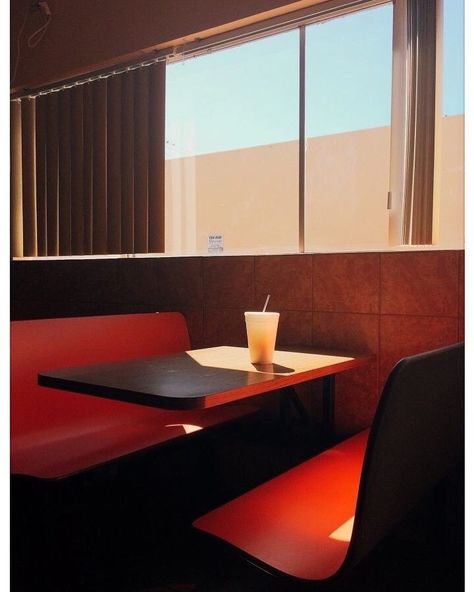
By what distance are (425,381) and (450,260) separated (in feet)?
4.45

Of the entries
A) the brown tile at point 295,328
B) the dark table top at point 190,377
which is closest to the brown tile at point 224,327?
the brown tile at point 295,328

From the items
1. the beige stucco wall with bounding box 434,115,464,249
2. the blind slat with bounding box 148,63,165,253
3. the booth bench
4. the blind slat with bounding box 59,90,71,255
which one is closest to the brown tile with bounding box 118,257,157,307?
the blind slat with bounding box 148,63,165,253

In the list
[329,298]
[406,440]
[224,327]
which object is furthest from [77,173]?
[406,440]

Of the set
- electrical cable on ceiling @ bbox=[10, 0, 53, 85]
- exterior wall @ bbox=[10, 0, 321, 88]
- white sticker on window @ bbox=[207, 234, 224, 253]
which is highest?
electrical cable on ceiling @ bbox=[10, 0, 53, 85]

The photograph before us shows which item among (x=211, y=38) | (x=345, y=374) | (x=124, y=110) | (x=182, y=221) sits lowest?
(x=345, y=374)

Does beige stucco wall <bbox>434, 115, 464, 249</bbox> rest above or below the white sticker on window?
above

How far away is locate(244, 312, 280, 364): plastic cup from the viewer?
69.9 inches

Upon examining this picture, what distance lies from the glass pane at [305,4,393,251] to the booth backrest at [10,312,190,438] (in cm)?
102

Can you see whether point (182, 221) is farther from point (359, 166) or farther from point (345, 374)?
point (345, 374)

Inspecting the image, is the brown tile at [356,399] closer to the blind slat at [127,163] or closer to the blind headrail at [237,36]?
the blind slat at [127,163]

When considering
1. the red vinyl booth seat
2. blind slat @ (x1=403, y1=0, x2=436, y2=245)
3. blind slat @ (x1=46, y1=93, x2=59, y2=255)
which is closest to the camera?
the red vinyl booth seat

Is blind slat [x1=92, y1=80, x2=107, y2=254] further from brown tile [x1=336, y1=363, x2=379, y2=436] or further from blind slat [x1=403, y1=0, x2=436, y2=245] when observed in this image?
blind slat [x1=403, y1=0, x2=436, y2=245]

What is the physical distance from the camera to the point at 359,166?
3262 mm

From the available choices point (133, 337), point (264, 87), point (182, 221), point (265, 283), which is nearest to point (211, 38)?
point (264, 87)
